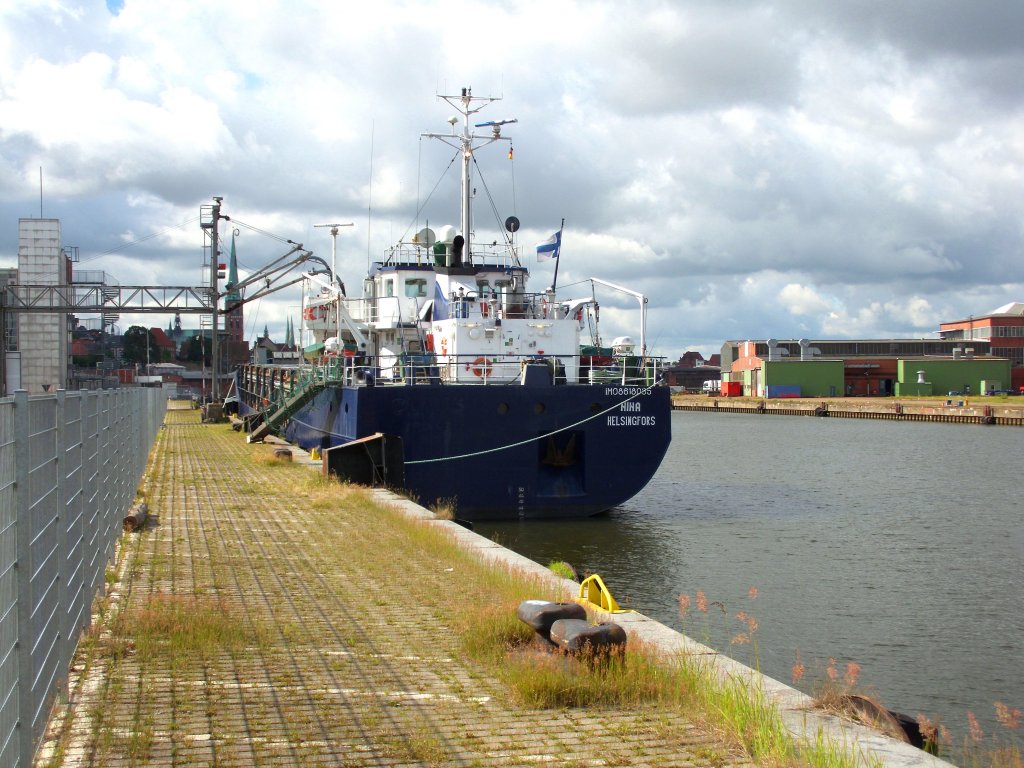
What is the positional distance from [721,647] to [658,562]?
6.64 m

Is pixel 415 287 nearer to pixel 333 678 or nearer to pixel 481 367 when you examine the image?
pixel 481 367

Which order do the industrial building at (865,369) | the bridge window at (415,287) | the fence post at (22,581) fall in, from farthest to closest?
the industrial building at (865,369) < the bridge window at (415,287) < the fence post at (22,581)

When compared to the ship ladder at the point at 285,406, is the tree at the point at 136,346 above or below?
above

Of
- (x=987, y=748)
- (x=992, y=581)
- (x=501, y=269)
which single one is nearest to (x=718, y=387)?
(x=501, y=269)

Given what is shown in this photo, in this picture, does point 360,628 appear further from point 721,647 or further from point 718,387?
point 718,387

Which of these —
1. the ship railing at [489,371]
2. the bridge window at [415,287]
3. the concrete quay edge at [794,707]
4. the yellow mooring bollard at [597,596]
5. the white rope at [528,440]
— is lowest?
the concrete quay edge at [794,707]

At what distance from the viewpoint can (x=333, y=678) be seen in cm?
734

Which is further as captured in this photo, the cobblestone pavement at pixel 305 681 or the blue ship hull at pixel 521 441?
the blue ship hull at pixel 521 441

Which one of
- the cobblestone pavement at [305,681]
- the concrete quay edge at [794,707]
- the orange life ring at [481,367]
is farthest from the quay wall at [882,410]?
the concrete quay edge at [794,707]

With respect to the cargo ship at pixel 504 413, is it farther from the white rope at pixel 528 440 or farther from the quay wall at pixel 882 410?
the quay wall at pixel 882 410

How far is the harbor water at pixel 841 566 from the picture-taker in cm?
1241

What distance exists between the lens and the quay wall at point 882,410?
7119 cm

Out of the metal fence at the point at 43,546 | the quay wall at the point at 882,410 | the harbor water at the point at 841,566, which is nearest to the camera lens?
the metal fence at the point at 43,546

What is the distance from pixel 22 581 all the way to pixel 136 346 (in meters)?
138
